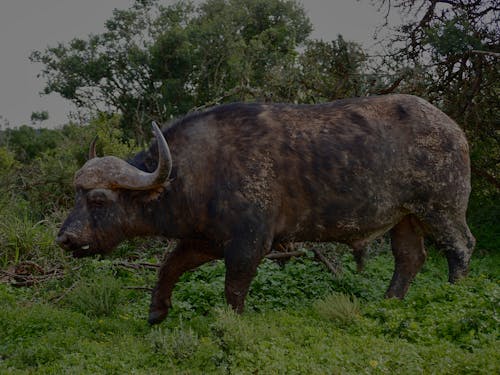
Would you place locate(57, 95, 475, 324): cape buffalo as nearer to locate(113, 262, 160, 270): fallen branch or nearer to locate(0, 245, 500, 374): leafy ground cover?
locate(0, 245, 500, 374): leafy ground cover

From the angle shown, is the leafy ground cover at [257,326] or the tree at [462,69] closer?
the leafy ground cover at [257,326]

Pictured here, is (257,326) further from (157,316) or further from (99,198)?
(99,198)

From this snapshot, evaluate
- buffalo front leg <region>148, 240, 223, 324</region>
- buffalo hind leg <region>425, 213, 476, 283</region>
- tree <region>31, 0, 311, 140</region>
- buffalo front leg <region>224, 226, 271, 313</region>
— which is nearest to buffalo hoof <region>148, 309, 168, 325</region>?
buffalo front leg <region>148, 240, 223, 324</region>

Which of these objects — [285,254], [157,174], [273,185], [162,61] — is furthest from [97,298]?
[162,61]

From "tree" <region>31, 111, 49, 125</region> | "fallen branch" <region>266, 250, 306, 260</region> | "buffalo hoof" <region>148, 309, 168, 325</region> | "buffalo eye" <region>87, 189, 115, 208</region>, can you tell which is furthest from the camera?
"tree" <region>31, 111, 49, 125</region>

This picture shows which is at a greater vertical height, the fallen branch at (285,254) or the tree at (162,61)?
the tree at (162,61)

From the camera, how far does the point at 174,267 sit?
6.88 meters

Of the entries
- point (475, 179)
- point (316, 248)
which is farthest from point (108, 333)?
point (475, 179)

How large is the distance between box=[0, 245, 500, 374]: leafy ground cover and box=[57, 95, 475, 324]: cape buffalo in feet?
2.00

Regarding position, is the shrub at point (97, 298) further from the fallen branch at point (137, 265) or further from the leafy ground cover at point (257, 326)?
the fallen branch at point (137, 265)

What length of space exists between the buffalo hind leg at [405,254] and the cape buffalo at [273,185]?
0.03 metres

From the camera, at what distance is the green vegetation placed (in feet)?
16.6

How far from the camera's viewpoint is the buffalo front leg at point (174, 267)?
6.72 metres

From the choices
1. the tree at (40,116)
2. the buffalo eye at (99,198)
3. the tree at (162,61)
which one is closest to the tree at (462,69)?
the buffalo eye at (99,198)
